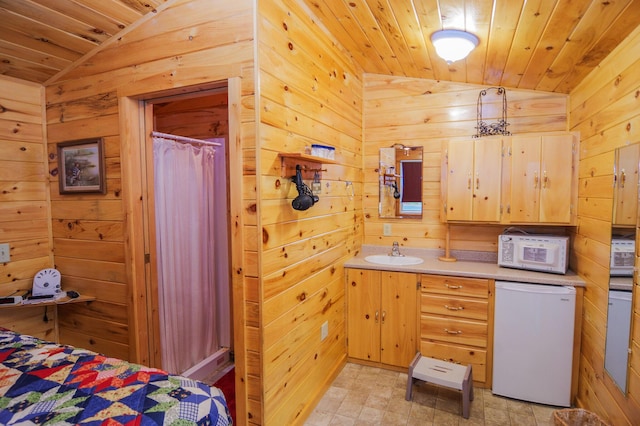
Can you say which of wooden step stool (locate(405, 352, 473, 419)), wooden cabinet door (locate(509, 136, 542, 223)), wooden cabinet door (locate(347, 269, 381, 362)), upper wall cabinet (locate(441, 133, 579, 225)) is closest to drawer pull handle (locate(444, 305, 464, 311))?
wooden step stool (locate(405, 352, 473, 419))

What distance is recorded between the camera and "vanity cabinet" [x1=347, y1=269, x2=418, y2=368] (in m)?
2.89

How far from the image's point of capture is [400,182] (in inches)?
133

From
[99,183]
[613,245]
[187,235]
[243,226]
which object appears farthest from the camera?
[187,235]

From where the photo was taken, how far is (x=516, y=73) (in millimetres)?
2625

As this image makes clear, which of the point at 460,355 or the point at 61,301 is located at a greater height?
the point at 61,301

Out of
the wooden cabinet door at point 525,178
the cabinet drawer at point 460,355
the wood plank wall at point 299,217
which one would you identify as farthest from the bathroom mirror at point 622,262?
the wood plank wall at point 299,217

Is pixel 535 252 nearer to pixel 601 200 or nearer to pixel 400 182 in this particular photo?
pixel 601 200

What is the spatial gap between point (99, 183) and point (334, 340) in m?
2.06

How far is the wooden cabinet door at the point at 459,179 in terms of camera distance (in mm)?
2867

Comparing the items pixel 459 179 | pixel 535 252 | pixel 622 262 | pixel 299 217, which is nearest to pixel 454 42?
pixel 459 179

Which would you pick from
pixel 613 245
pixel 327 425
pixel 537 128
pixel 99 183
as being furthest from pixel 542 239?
pixel 99 183

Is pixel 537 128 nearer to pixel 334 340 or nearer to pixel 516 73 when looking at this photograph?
pixel 516 73

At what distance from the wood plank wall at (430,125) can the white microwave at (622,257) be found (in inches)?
44.9

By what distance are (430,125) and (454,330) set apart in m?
1.81
